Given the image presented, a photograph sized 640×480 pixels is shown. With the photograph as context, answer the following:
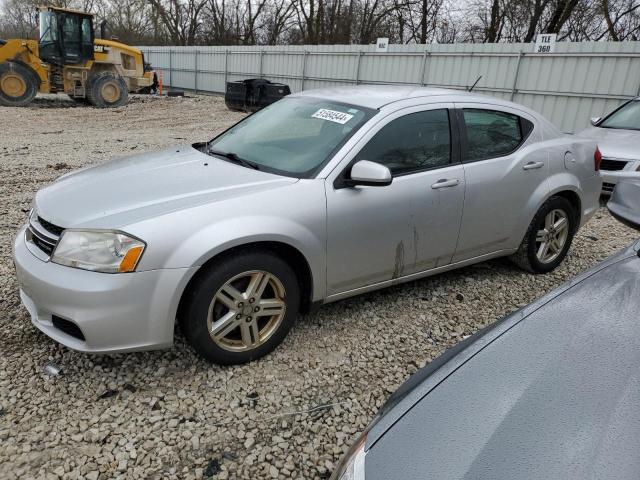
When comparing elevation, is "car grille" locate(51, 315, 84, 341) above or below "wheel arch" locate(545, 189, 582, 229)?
below

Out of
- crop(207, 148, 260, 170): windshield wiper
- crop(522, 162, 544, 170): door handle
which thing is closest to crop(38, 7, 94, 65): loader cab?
crop(207, 148, 260, 170): windshield wiper

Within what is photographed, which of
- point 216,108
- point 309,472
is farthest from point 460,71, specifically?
point 309,472

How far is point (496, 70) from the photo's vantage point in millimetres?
13961

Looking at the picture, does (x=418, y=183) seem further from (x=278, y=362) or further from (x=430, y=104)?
(x=278, y=362)

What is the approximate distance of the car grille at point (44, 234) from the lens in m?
2.54

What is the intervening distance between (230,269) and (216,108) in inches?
678

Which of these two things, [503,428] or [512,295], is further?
[512,295]

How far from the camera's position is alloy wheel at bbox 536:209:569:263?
4188 millimetres

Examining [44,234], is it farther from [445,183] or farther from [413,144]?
[445,183]

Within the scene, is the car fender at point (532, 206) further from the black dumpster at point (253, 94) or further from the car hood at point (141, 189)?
the black dumpster at point (253, 94)

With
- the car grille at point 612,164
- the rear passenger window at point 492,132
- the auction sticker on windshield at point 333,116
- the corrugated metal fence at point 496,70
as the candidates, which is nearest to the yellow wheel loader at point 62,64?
the corrugated metal fence at point 496,70

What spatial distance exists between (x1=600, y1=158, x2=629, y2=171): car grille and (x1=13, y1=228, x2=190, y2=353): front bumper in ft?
21.3

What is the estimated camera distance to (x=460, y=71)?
14.8 meters

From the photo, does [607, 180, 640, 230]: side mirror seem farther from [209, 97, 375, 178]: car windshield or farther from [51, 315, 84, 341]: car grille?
[51, 315, 84, 341]: car grille
